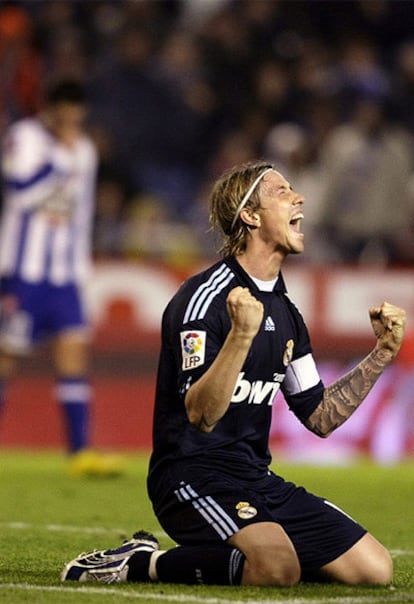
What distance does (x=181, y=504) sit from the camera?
5.58m

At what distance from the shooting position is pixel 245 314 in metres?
5.07

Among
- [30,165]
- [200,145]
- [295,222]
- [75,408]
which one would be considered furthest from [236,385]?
[200,145]

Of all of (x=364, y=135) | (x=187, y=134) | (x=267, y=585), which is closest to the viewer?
(x=267, y=585)

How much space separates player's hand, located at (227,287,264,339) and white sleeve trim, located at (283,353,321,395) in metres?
0.90

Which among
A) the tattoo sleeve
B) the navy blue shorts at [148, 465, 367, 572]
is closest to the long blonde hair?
the tattoo sleeve

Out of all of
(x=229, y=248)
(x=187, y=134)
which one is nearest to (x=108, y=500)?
(x=229, y=248)

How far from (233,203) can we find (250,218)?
0.09 m

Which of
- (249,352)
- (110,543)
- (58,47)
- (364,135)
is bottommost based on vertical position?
(110,543)

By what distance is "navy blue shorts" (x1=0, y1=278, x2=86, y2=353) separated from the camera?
10.6 m

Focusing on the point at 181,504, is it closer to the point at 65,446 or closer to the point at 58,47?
the point at 65,446

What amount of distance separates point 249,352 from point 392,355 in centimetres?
57

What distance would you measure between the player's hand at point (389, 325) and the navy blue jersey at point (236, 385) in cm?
34

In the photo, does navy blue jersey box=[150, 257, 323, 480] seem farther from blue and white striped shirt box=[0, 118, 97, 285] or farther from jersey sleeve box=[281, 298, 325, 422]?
blue and white striped shirt box=[0, 118, 97, 285]

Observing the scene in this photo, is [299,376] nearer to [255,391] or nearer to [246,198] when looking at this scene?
[255,391]
